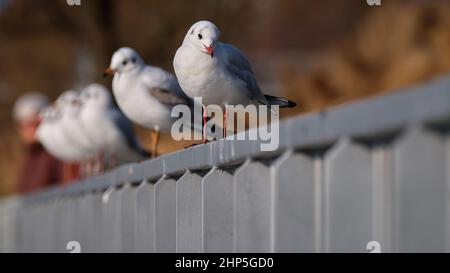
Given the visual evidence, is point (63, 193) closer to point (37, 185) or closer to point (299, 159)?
point (37, 185)

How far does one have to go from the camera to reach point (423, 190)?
172 cm

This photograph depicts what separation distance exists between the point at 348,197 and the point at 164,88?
3.61 metres

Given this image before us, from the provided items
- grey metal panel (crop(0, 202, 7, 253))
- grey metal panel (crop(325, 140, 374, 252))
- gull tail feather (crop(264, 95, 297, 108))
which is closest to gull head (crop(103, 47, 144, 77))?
gull tail feather (crop(264, 95, 297, 108))

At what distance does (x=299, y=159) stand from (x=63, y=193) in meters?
5.45

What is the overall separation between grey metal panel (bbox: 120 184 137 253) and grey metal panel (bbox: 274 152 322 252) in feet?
6.44

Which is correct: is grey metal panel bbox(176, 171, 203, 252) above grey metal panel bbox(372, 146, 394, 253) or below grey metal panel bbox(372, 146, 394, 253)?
above

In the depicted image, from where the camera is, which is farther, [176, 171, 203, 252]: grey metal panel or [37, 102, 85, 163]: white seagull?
[37, 102, 85, 163]: white seagull

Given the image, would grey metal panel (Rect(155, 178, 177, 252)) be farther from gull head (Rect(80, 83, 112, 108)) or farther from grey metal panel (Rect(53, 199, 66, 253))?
gull head (Rect(80, 83, 112, 108))

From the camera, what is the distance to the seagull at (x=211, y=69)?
3863mm

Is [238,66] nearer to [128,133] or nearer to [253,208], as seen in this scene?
[253,208]

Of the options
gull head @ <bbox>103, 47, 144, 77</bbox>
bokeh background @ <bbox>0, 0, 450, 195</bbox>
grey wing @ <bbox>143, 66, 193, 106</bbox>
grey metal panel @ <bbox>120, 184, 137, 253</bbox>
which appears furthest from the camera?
bokeh background @ <bbox>0, 0, 450, 195</bbox>

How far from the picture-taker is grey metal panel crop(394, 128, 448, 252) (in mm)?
1696

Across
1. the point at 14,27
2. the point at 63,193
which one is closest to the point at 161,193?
the point at 63,193

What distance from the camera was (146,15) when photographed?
13.6 m
